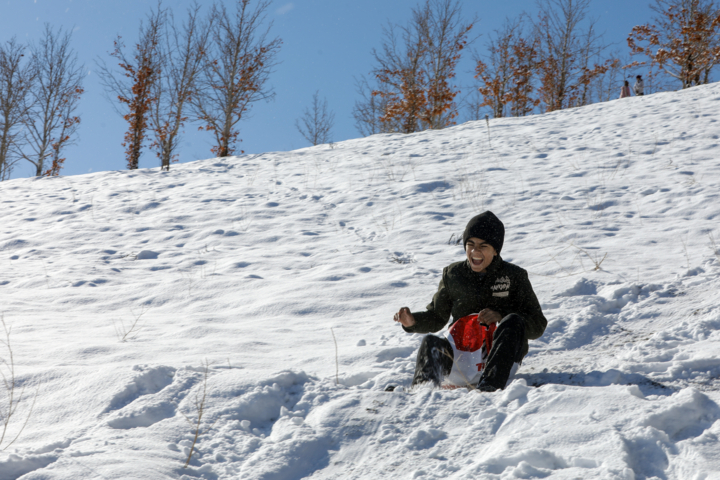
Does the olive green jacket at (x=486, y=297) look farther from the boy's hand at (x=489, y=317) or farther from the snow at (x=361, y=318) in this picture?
the snow at (x=361, y=318)

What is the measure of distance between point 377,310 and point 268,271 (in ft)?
5.76

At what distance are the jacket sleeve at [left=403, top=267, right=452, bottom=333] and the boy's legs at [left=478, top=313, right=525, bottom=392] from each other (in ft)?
1.56

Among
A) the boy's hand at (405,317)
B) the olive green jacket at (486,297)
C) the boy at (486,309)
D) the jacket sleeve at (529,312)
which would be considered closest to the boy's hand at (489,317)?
the boy at (486,309)

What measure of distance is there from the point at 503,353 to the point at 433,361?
0.40 meters

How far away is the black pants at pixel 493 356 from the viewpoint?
8.33 ft

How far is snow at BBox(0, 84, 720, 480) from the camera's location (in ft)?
6.63

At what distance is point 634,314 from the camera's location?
362 cm

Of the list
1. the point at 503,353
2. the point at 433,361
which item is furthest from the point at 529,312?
the point at 433,361

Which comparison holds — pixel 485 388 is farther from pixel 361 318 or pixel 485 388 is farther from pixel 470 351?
pixel 361 318

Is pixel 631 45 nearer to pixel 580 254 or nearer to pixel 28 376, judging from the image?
pixel 580 254

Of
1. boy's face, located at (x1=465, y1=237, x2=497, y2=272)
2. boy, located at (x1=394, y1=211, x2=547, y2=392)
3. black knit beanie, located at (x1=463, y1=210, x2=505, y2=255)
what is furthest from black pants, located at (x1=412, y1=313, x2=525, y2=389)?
black knit beanie, located at (x1=463, y1=210, x2=505, y2=255)

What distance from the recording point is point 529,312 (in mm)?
2850

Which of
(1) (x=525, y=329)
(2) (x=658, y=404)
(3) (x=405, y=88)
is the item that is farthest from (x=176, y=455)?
(3) (x=405, y=88)

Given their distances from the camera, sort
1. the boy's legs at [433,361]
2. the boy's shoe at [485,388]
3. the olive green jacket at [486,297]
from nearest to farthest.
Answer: the boy's shoe at [485,388], the boy's legs at [433,361], the olive green jacket at [486,297]
